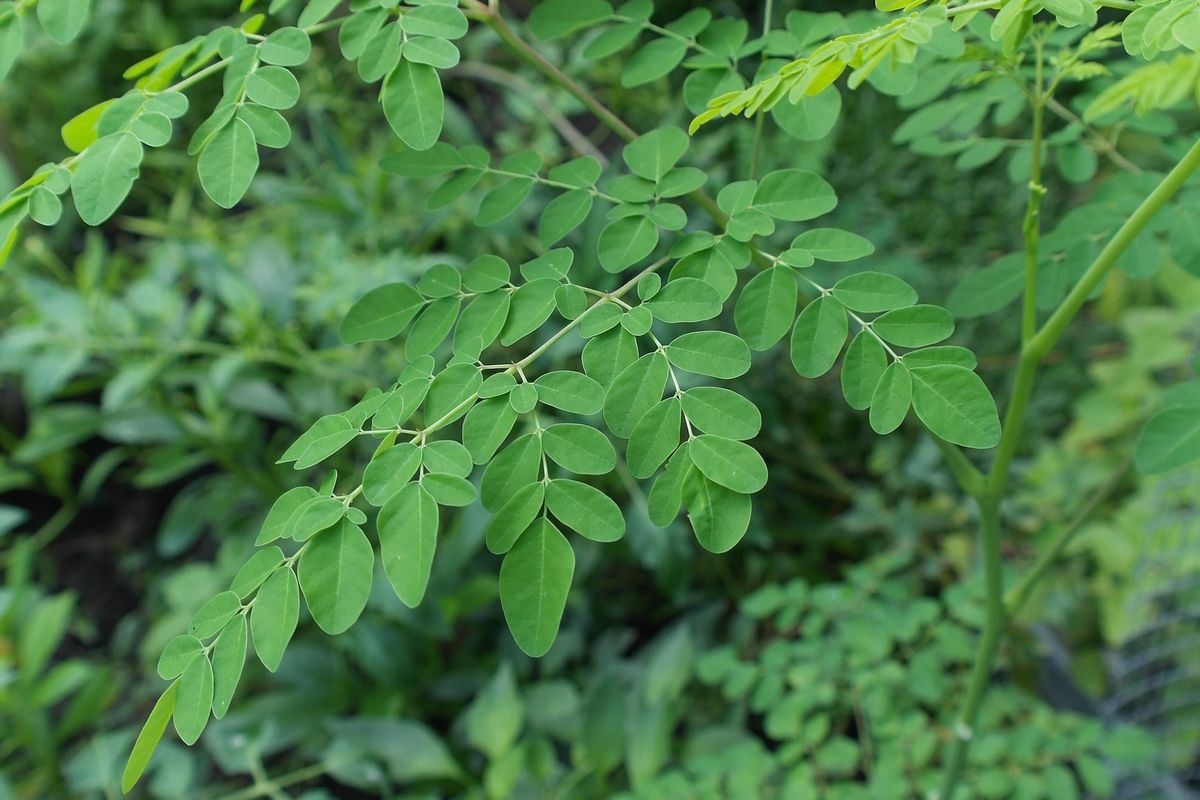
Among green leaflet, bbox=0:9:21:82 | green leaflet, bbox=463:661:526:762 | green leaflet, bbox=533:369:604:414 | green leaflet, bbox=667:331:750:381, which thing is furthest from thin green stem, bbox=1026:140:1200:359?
green leaflet, bbox=463:661:526:762

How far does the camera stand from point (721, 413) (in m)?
0.64

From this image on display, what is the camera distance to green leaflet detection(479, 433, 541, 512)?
611 mm

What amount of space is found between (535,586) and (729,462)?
0.49 ft

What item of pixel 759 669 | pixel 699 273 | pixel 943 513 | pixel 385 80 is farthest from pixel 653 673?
pixel 385 80

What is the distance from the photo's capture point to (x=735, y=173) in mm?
2082

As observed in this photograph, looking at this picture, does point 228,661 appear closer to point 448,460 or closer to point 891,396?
point 448,460

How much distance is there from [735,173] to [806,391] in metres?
0.53

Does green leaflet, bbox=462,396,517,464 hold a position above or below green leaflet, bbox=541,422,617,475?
above

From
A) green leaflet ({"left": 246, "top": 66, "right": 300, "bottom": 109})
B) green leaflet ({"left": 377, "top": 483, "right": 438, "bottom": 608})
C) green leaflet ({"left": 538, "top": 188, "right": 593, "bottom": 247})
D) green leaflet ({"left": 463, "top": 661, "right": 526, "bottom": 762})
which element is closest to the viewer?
green leaflet ({"left": 377, "top": 483, "right": 438, "bottom": 608})

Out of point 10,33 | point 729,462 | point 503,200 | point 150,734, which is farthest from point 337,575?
point 10,33

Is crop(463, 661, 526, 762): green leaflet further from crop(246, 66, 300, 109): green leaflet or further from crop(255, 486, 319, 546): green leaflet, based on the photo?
crop(246, 66, 300, 109): green leaflet

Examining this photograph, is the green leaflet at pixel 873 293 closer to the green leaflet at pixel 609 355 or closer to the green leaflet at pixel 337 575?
the green leaflet at pixel 609 355

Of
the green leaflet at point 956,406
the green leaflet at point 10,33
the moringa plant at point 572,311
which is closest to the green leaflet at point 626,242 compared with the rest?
the moringa plant at point 572,311

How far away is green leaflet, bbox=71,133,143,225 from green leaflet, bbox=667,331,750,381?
393mm
